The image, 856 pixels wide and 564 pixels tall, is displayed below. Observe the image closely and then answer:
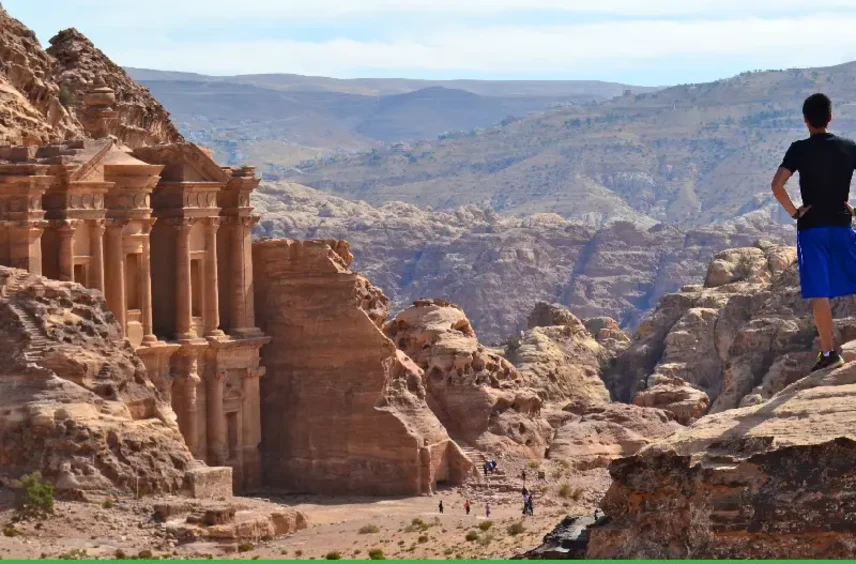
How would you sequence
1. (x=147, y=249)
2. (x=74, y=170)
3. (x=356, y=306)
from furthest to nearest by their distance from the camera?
(x=356, y=306)
(x=147, y=249)
(x=74, y=170)

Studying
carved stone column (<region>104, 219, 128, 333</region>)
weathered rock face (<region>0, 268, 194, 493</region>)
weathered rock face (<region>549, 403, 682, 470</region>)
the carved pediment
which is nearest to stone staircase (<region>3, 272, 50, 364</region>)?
weathered rock face (<region>0, 268, 194, 493</region>)

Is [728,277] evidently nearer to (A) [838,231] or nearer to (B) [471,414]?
(B) [471,414]

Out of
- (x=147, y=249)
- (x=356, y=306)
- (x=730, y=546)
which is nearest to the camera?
(x=730, y=546)

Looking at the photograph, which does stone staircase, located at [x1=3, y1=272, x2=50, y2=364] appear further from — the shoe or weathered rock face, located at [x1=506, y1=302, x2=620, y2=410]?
weathered rock face, located at [x1=506, y1=302, x2=620, y2=410]

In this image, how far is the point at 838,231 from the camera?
819 inches

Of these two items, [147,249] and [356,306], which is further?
[356,306]

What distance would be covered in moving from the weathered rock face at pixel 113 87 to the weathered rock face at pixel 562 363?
44.8 feet

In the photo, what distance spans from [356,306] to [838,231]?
38934 millimetres

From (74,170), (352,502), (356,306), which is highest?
(74,170)

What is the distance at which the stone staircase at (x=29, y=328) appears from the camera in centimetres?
4425

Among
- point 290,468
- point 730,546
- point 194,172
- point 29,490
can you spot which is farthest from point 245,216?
point 730,546

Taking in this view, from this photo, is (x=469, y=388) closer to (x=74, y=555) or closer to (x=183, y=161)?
(x=183, y=161)

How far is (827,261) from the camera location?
20875 mm

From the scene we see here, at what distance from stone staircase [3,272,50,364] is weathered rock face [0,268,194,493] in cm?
2
